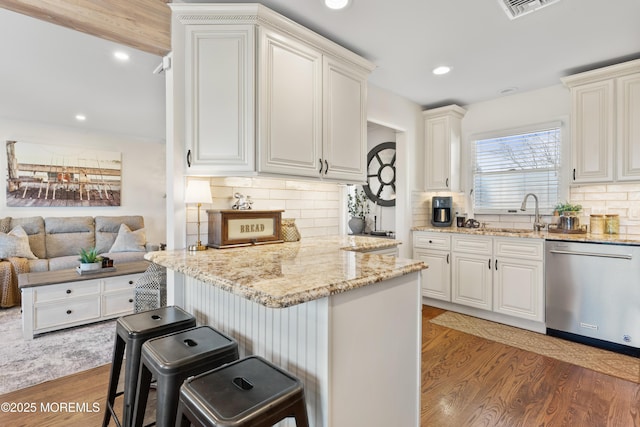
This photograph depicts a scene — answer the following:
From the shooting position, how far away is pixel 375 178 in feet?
15.0

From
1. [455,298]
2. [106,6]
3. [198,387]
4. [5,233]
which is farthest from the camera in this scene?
[5,233]

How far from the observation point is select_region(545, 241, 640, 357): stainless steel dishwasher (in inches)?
101

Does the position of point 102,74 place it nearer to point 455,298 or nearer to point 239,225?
point 239,225

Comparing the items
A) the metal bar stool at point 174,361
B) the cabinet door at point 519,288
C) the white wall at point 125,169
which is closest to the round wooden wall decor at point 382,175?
the cabinet door at point 519,288

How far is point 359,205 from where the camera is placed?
4.76 meters

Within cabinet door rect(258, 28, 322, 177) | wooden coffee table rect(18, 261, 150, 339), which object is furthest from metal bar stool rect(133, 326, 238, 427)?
wooden coffee table rect(18, 261, 150, 339)

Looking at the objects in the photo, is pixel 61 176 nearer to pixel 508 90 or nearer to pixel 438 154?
pixel 438 154

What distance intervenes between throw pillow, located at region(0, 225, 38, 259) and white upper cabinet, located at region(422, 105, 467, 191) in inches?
208

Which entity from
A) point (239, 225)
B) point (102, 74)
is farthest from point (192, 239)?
point (102, 74)

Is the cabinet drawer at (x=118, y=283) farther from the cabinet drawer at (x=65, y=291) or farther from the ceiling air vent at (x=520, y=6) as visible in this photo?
the ceiling air vent at (x=520, y=6)

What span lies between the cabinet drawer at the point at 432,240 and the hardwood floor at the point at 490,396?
1.33m

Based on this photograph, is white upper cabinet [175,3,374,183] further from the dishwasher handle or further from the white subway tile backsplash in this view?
the dishwasher handle

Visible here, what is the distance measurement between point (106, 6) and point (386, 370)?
243 cm

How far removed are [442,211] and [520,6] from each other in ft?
7.71
